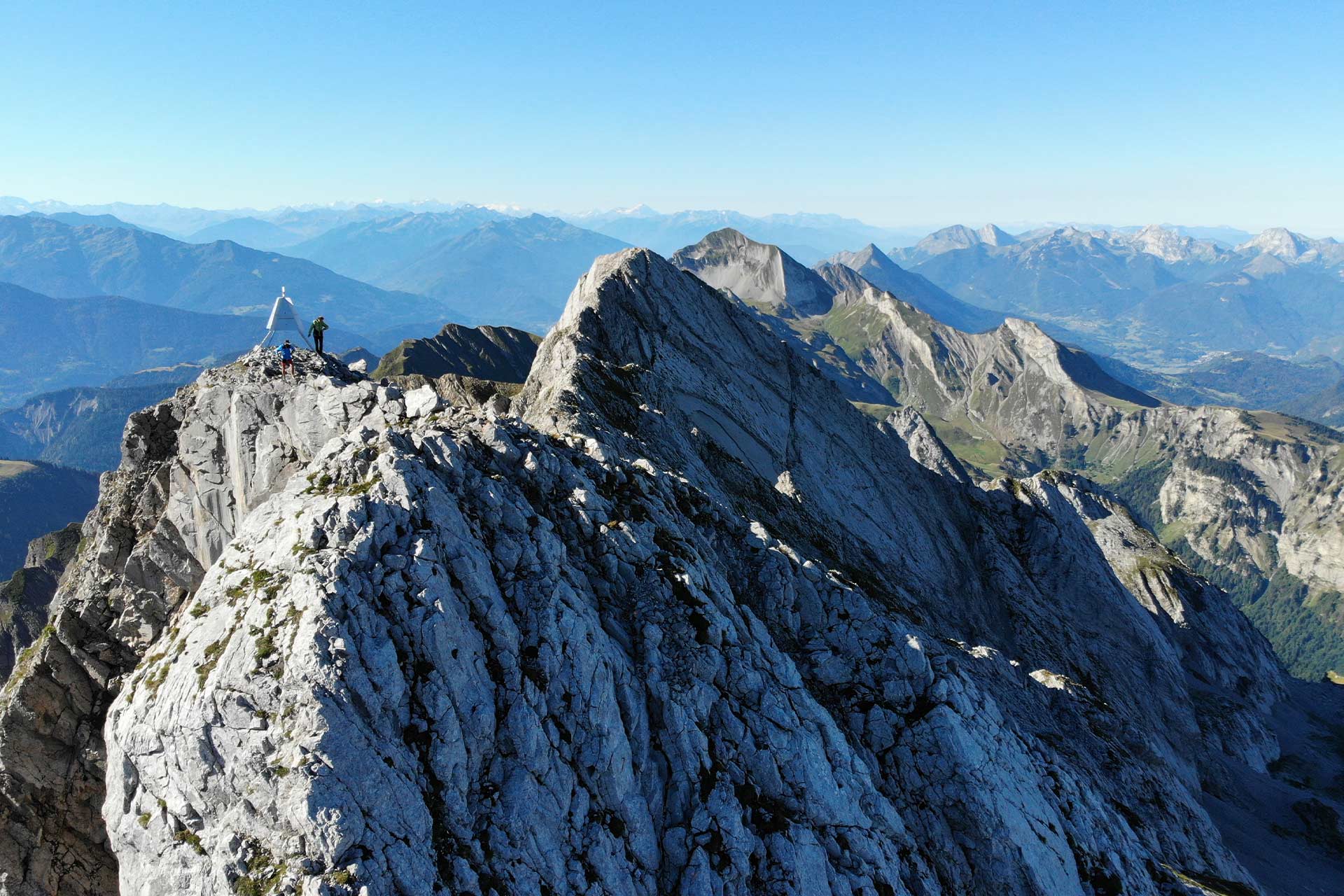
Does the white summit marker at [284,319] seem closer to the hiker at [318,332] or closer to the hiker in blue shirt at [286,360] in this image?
the hiker at [318,332]

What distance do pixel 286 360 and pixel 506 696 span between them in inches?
1024

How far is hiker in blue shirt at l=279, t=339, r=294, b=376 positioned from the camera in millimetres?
39250

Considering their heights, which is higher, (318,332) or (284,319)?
(284,319)

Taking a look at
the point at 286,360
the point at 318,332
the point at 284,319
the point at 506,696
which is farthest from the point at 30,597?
the point at 506,696

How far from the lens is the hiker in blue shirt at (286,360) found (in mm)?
39250

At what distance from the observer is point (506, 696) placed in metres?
24.5

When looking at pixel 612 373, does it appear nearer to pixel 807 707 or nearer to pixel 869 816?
pixel 807 707

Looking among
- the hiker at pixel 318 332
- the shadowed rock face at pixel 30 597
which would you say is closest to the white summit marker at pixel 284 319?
the hiker at pixel 318 332

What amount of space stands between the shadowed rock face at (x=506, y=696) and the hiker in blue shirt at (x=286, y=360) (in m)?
1.88

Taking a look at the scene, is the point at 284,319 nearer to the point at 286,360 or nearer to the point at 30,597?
the point at 286,360

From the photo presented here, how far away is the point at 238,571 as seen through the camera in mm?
25234

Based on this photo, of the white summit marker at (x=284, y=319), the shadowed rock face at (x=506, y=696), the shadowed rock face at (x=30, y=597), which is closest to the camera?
the shadowed rock face at (x=506, y=696)

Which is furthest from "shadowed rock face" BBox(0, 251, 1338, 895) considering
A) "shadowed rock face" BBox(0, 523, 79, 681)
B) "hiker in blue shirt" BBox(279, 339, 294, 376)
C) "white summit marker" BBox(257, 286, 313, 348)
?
"shadowed rock face" BBox(0, 523, 79, 681)

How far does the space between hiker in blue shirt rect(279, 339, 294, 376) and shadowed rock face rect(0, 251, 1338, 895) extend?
6.18 ft
